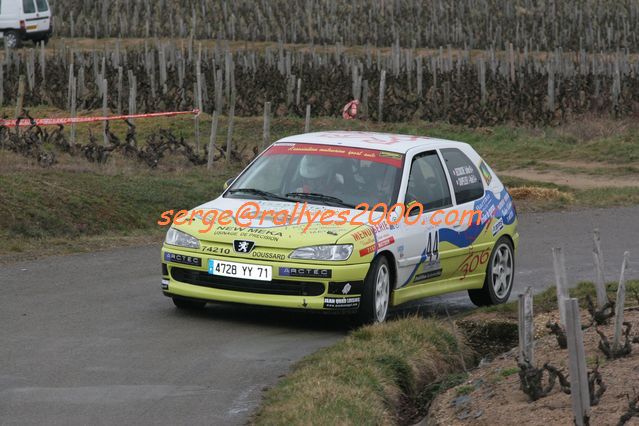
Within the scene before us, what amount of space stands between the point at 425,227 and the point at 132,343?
2855 mm

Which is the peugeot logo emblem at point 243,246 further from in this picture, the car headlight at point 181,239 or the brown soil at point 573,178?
the brown soil at point 573,178

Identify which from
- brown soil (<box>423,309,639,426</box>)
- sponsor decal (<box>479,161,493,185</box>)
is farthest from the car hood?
sponsor decal (<box>479,161,493,185</box>)

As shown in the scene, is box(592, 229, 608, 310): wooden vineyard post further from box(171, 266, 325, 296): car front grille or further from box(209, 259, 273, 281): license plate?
box(209, 259, 273, 281): license plate

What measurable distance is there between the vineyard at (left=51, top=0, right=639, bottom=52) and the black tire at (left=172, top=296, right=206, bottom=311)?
45807 mm

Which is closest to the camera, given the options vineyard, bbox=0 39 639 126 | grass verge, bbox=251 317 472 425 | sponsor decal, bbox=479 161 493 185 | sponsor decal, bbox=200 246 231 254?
grass verge, bbox=251 317 472 425

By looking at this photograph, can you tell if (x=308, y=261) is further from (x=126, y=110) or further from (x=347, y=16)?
(x=347, y=16)

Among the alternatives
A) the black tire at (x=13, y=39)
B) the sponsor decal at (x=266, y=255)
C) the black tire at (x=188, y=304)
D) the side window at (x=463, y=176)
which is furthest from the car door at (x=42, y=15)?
the sponsor decal at (x=266, y=255)

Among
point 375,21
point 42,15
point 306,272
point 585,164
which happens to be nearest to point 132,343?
point 306,272

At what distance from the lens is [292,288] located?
10.9 m

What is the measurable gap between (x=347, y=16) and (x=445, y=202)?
175ft

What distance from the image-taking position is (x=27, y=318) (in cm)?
1116

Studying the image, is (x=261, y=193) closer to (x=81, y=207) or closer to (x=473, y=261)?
(x=473, y=261)

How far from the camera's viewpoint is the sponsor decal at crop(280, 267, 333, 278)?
35.3 feet

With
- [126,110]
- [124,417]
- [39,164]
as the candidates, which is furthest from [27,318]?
[126,110]
